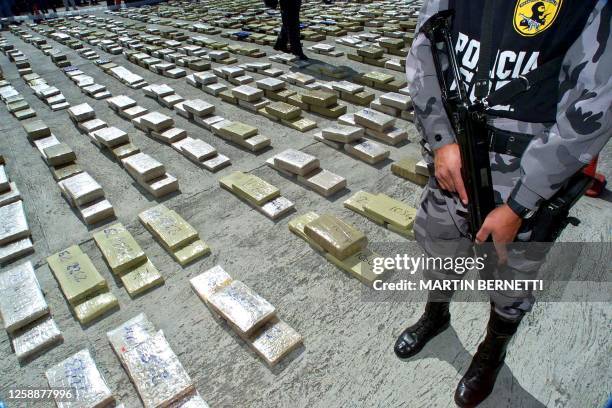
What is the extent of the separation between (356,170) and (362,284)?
1.84 metres

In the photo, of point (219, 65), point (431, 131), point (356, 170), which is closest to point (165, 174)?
point (356, 170)

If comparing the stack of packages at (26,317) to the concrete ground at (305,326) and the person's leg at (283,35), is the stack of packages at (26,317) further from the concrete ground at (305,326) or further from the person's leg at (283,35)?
the person's leg at (283,35)

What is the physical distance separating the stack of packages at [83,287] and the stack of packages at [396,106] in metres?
4.42

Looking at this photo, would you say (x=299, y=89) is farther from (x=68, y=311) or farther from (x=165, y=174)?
(x=68, y=311)

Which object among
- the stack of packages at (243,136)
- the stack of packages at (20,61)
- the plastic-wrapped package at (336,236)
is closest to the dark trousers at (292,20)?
the stack of packages at (243,136)

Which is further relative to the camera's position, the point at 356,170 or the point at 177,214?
the point at 356,170

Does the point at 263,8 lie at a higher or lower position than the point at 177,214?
higher

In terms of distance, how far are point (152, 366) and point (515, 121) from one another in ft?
8.17

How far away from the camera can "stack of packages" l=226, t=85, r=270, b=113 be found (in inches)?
242

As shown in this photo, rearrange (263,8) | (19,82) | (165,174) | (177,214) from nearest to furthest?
(177,214), (165,174), (19,82), (263,8)

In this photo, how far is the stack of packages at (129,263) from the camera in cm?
309

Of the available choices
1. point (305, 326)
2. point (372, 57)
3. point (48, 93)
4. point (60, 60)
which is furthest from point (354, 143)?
point (60, 60)

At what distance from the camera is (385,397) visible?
2.29 m

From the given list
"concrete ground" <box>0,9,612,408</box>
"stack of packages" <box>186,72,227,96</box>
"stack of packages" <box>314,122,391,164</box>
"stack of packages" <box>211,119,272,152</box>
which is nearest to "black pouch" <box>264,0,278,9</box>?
"stack of packages" <box>186,72,227,96</box>
